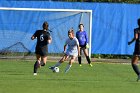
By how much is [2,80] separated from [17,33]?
14.4 m

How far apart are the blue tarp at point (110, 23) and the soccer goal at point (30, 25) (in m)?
1.00

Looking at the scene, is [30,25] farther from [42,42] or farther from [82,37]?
[42,42]

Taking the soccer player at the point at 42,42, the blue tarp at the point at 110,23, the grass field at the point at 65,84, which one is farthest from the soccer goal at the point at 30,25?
the grass field at the point at 65,84

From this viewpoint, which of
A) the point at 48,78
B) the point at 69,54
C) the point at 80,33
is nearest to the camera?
the point at 48,78

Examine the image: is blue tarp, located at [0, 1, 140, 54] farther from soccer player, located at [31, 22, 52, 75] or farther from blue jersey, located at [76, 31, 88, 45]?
soccer player, located at [31, 22, 52, 75]

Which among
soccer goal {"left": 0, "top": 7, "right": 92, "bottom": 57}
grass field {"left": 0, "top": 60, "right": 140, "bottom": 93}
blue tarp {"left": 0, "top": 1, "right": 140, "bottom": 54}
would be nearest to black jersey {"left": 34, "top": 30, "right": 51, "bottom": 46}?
grass field {"left": 0, "top": 60, "right": 140, "bottom": 93}

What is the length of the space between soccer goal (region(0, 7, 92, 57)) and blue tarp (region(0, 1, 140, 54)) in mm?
1000

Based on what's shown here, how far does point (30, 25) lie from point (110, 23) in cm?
491

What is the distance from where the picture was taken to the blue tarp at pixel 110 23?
109ft

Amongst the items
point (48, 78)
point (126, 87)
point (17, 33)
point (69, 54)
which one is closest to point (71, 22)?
point (17, 33)

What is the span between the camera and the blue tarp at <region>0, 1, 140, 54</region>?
109ft

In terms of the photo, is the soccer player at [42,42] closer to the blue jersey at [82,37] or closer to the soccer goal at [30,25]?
the blue jersey at [82,37]

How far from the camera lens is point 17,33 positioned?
104ft

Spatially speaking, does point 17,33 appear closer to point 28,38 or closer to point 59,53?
point 28,38
